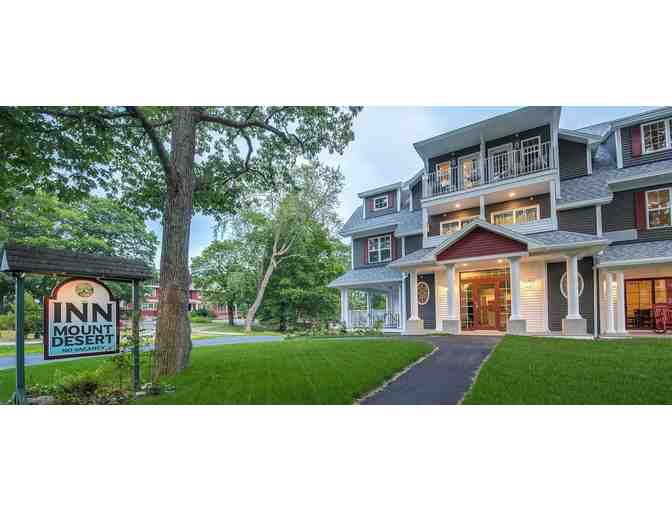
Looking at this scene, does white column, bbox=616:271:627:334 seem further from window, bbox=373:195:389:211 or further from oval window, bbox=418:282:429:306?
window, bbox=373:195:389:211

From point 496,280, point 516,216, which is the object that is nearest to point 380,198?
point 516,216

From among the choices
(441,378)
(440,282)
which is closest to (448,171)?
(440,282)

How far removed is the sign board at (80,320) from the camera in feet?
10.8

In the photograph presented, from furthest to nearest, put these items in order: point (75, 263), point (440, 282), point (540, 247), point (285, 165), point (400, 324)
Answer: point (400, 324), point (440, 282), point (540, 247), point (285, 165), point (75, 263)

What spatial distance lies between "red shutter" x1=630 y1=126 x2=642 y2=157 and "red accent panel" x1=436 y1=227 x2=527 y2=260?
3674mm

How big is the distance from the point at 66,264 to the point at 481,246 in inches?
297

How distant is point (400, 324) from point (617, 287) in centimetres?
512

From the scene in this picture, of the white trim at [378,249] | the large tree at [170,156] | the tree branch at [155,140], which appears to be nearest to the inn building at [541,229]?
the white trim at [378,249]

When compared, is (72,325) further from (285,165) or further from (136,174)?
(285,165)

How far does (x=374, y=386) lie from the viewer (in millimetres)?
3686

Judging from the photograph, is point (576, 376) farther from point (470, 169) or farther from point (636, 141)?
point (636, 141)

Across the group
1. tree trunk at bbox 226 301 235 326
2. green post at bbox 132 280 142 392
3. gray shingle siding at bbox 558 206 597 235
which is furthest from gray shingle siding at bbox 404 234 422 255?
tree trunk at bbox 226 301 235 326

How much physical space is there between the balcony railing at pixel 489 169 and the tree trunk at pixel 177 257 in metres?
6.68

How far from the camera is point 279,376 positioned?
162 inches
